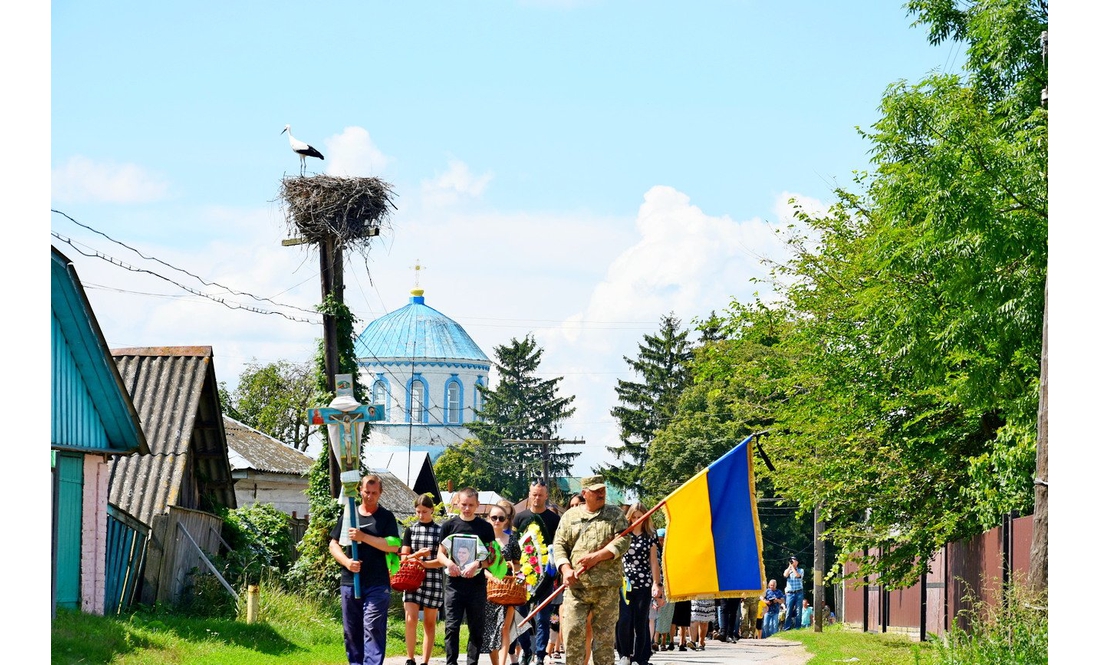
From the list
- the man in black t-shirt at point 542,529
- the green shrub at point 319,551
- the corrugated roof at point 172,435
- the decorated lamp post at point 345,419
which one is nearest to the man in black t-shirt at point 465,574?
the man in black t-shirt at point 542,529

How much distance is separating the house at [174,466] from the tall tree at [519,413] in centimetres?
6943

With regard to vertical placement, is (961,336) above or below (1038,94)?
below

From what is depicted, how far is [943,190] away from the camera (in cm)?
1688

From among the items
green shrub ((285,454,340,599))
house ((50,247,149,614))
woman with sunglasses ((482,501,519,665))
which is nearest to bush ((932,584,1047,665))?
woman with sunglasses ((482,501,519,665))

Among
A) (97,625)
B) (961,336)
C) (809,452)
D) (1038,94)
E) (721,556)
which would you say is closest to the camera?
(721,556)

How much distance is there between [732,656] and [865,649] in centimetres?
186

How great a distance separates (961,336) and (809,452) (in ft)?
26.5

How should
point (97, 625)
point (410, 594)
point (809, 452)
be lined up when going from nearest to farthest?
point (410, 594) < point (97, 625) < point (809, 452)

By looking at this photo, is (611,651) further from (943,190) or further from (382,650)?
(943,190)

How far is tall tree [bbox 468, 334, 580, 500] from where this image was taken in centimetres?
9631

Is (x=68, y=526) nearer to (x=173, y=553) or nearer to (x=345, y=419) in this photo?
(x=173, y=553)

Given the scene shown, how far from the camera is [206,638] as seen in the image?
16.6 meters

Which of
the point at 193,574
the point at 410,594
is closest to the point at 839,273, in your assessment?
the point at 193,574

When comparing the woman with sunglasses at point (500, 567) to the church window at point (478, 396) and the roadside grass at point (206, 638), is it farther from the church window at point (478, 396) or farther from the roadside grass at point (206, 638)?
the church window at point (478, 396)
